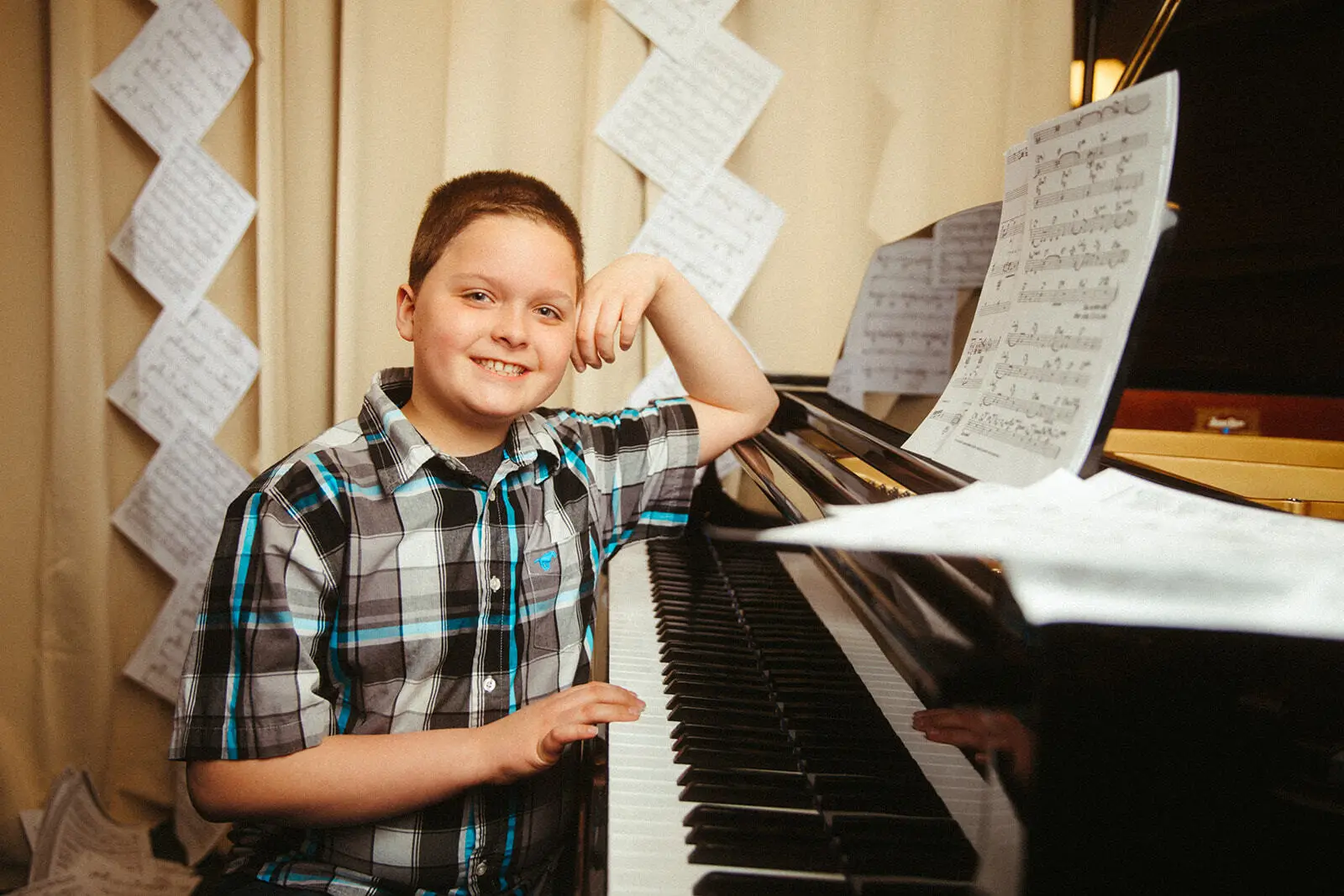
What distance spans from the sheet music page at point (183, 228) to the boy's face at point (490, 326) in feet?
3.48

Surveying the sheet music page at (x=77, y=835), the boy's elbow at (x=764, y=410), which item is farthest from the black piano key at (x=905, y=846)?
the sheet music page at (x=77, y=835)

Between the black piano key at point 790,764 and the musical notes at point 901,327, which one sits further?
the musical notes at point 901,327

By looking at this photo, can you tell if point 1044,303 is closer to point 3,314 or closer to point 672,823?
point 672,823

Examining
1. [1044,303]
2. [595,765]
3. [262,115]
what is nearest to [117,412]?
[262,115]

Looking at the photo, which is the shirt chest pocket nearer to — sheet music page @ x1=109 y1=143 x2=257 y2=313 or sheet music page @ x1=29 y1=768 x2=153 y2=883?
sheet music page @ x1=109 y1=143 x2=257 y2=313

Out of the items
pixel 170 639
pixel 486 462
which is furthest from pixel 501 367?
pixel 170 639

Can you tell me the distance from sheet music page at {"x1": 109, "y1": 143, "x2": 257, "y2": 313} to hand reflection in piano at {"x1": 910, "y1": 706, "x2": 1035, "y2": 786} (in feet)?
5.61

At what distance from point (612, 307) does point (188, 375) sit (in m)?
1.24

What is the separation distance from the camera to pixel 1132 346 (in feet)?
2.11

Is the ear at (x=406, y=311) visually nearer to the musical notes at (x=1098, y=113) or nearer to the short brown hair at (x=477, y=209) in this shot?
the short brown hair at (x=477, y=209)

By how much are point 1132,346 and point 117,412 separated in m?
1.94

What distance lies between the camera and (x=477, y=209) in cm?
94

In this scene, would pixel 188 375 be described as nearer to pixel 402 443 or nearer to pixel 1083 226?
pixel 402 443

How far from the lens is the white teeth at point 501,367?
3.02 feet
